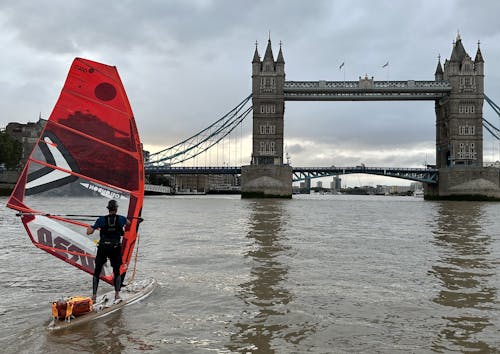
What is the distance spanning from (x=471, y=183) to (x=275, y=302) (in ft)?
292

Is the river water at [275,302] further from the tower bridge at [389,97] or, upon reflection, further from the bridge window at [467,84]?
the bridge window at [467,84]

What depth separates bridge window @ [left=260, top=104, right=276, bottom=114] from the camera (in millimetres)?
93450

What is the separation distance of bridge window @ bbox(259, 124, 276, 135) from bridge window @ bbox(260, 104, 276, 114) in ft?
9.30

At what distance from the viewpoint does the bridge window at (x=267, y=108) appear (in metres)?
93.4

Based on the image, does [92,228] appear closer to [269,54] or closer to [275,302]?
[275,302]

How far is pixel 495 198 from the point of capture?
87.1 meters

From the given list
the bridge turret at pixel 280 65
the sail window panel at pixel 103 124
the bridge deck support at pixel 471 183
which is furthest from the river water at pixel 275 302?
the bridge turret at pixel 280 65

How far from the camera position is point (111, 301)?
850 cm

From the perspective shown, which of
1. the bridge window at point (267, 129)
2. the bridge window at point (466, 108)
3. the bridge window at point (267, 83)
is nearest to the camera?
the bridge window at point (267, 129)

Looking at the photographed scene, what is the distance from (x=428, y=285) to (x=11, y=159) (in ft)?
299

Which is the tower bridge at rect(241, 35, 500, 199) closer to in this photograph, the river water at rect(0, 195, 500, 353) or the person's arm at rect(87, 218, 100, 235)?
the river water at rect(0, 195, 500, 353)

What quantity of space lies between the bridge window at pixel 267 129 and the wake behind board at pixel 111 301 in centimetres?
8388

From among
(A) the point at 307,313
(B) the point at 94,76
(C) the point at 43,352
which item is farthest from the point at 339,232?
(C) the point at 43,352

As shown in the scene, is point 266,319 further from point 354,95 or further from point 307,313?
point 354,95
